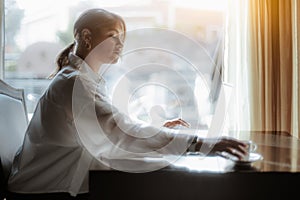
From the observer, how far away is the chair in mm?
1606

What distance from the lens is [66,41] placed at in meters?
2.62

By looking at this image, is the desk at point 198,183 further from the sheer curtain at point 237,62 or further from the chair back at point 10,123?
the sheer curtain at point 237,62

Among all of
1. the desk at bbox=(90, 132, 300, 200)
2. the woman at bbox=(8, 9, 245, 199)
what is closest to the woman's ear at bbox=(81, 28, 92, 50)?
the woman at bbox=(8, 9, 245, 199)

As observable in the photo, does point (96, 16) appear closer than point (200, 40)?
Yes

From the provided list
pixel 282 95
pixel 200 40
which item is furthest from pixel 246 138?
pixel 200 40

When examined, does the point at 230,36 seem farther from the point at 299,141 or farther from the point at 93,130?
the point at 93,130

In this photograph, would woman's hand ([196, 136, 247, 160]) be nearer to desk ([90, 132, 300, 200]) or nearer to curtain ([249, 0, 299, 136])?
desk ([90, 132, 300, 200])

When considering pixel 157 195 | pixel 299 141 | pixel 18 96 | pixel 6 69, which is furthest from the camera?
pixel 6 69

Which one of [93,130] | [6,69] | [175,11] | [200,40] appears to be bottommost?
[93,130]

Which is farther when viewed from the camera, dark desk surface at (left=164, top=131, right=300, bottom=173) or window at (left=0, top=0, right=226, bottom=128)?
window at (left=0, top=0, right=226, bottom=128)

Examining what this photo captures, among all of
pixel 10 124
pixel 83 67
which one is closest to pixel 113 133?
pixel 83 67

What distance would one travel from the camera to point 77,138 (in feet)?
4.62

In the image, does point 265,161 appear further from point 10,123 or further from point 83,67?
point 10,123

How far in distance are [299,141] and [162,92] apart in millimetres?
948
